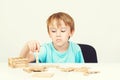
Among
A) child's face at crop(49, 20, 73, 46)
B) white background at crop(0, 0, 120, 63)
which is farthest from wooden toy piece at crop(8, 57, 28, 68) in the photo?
white background at crop(0, 0, 120, 63)

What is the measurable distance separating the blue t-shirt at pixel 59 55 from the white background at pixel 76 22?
347 mm

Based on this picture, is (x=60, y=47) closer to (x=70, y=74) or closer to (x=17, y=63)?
(x=17, y=63)

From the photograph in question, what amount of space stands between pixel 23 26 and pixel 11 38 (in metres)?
0.14

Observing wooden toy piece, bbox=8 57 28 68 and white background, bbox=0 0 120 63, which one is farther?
white background, bbox=0 0 120 63

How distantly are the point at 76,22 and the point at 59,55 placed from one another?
0.49 meters

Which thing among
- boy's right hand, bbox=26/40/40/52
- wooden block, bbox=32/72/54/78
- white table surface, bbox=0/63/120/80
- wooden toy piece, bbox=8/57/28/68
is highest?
boy's right hand, bbox=26/40/40/52

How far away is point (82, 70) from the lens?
1559mm

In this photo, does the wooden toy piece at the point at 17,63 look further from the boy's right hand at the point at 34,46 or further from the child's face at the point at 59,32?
the child's face at the point at 59,32

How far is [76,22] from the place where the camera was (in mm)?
2498

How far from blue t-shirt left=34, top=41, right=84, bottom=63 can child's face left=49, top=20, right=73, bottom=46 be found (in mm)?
57

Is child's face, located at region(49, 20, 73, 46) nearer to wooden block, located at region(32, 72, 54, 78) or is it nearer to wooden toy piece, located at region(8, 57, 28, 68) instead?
wooden toy piece, located at region(8, 57, 28, 68)

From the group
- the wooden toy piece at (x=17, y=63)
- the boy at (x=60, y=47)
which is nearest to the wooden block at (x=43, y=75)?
the wooden toy piece at (x=17, y=63)

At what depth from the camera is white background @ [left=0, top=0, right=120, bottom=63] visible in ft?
8.20

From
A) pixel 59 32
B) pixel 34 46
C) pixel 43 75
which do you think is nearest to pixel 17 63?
pixel 34 46
